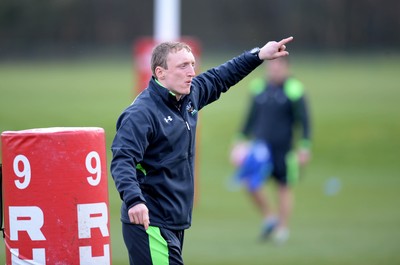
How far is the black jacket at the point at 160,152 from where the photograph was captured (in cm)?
575

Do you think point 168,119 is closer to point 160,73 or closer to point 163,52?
point 160,73

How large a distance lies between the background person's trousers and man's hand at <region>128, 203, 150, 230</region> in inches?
16.6

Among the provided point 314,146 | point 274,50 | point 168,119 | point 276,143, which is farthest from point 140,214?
point 314,146

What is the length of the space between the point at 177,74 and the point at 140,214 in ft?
3.55

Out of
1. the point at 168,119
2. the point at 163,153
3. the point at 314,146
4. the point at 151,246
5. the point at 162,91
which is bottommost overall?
the point at 314,146

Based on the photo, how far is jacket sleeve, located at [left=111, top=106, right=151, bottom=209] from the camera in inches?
220

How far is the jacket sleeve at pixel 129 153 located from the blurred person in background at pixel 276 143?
6685 mm

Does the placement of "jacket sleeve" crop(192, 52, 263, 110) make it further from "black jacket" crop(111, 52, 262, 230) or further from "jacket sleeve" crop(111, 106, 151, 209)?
"jacket sleeve" crop(111, 106, 151, 209)

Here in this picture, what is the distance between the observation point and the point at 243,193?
61.2 feet

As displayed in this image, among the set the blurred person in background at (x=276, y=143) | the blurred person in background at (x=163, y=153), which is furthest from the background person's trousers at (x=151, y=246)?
the blurred person in background at (x=276, y=143)

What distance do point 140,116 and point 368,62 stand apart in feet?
124

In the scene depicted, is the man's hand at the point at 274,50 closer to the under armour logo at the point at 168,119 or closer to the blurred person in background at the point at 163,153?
the blurred person in background at the point at 163,153

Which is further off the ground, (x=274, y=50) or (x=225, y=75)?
(x=274, y=50)

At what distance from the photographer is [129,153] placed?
5691 millimetres
